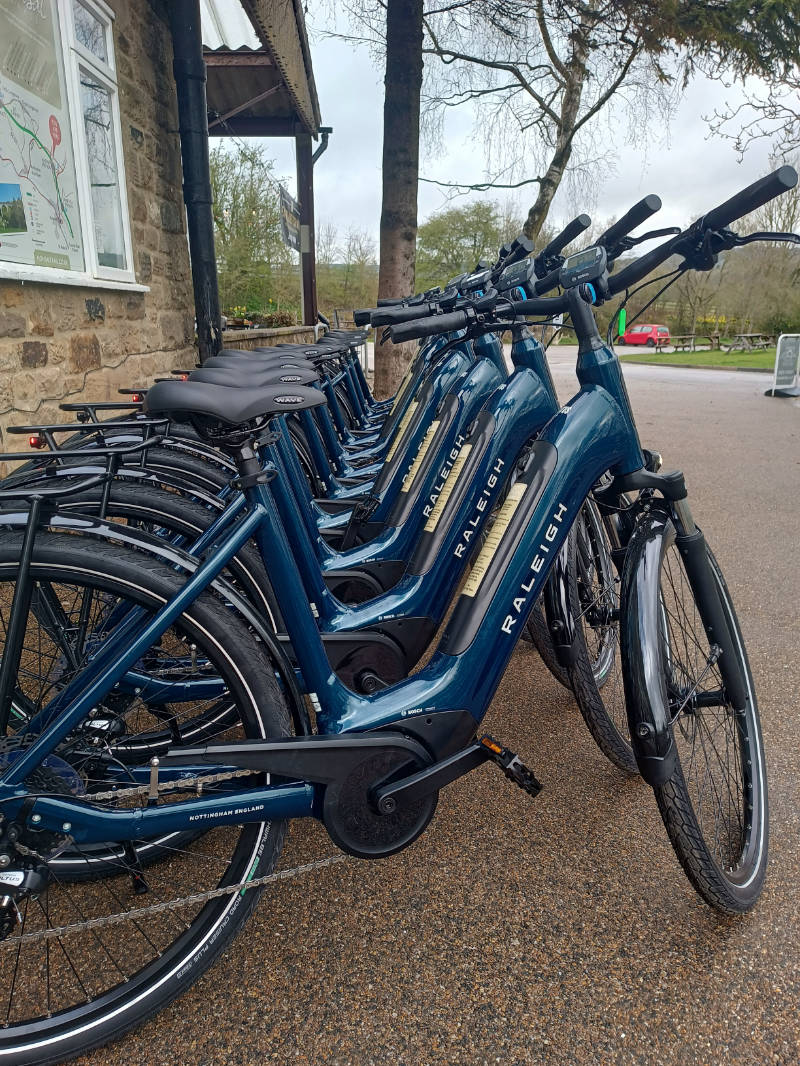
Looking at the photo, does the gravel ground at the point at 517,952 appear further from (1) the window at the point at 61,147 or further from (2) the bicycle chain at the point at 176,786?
(1) the window at the point at 61,147

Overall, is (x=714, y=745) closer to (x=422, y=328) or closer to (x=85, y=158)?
(x=422, y=328)

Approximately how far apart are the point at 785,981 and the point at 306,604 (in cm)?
130

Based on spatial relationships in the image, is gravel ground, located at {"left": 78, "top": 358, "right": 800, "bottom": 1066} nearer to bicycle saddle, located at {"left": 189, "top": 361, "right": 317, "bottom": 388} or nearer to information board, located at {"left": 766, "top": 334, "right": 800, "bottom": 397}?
bicycle saddle, located at {"left": 189, "top": 361, "right": 317, "bottom": 388}

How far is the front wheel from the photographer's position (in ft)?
5.21

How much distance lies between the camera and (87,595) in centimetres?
157

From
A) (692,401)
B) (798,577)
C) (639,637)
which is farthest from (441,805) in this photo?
(692,401)

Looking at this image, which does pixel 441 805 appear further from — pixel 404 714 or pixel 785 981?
pixel 785 981

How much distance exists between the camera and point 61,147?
400 cm

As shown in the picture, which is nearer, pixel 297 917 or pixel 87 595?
pixel 87 595

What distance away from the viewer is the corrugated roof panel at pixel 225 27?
686 centimetres

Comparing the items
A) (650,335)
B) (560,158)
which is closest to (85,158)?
(560,158)

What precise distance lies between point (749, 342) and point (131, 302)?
33453 mm

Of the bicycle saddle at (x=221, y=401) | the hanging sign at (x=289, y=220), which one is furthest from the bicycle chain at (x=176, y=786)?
the hanging sign at (x=289, y=220)

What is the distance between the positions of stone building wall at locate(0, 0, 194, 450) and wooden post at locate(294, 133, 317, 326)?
427 cm
